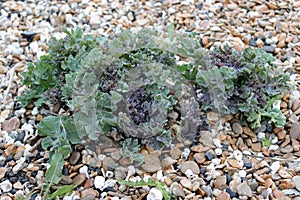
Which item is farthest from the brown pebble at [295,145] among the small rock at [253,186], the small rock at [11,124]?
the small rock at [11,124]

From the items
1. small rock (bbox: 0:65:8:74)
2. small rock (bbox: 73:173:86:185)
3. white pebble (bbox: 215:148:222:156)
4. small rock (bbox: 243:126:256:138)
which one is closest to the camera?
small rock (bbox: 73:173:86:185)

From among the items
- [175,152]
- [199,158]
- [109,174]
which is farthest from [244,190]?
[109,174]

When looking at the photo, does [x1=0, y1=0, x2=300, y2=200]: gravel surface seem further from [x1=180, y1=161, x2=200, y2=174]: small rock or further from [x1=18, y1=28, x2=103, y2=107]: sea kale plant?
[x1=18, y1=28, x2=103, y2=107]: sea kale plant

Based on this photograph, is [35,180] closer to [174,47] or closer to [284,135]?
[174,47]

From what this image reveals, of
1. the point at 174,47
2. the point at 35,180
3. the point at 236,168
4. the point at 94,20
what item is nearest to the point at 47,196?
the point at 35,180

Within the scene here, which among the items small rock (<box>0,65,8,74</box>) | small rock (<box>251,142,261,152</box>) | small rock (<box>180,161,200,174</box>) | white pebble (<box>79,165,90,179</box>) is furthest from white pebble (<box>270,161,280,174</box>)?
small rock (<box>0,65,8,74</box>)

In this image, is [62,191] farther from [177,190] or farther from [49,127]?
[177,190]
